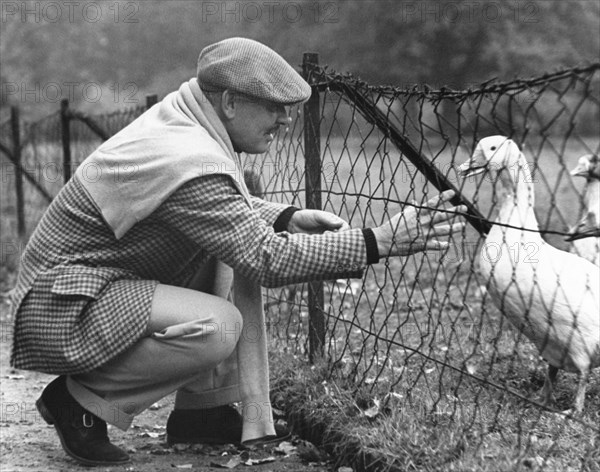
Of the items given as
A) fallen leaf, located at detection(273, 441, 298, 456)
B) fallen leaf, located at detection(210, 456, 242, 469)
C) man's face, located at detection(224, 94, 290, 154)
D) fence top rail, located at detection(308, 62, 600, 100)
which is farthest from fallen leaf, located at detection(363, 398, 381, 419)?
fence top rail, located at detection(308, 62, 600, 100)

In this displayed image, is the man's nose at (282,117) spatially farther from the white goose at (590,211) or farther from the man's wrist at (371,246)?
the white goose at (590,211)

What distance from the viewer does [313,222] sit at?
4.09 metres

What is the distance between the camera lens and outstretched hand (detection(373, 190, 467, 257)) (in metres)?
3.29

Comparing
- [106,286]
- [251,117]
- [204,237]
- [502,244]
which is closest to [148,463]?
[106,286]

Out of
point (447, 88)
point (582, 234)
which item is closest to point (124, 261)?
point (447, 88)

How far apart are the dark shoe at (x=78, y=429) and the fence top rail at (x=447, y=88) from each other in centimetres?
174

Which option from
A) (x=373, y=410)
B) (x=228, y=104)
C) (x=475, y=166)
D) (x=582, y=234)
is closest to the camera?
(x=582, y=234)

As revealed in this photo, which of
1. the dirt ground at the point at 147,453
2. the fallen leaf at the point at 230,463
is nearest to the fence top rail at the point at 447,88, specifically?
the dirt ground at the point at 147,453

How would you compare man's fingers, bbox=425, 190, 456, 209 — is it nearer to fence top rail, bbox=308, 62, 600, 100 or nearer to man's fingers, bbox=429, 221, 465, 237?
man's fingers, bbox=429, 221, 465, 237

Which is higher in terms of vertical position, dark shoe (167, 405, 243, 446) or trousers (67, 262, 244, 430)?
trousers (67, 262, 244, 430)

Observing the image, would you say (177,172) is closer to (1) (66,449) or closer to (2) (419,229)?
(2) (419,229)

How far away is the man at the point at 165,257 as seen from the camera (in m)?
3.50

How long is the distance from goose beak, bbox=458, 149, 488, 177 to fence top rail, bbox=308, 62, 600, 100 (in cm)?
45

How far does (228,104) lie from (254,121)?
12cm
